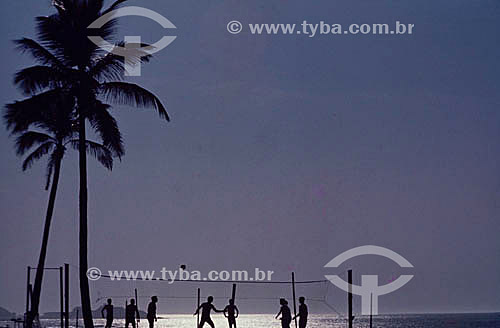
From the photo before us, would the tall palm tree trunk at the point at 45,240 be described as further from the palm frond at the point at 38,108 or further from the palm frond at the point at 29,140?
the palm frond at the point at 38,108

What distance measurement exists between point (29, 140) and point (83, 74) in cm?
684

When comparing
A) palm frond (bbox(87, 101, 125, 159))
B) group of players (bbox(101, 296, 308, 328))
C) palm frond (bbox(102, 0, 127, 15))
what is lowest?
group of players (bbox(101, 296, 308, 328))

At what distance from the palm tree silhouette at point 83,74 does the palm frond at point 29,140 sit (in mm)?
5805

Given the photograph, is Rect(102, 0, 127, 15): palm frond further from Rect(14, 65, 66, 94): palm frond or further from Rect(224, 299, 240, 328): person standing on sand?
Rect(224, 299, 240, 328): person standing on sand

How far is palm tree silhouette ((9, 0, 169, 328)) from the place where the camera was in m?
27.0

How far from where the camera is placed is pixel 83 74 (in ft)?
89.4

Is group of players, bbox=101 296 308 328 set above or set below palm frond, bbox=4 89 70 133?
below

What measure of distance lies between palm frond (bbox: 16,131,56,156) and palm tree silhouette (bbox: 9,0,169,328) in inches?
229

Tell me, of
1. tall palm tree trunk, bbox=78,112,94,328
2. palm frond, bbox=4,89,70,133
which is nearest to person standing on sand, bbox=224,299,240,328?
tall palm tree trunk, bbox=78,112,94,328

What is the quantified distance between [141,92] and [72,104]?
2.16 m

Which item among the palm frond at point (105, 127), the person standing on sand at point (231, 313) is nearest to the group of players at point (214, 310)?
the person standing on sand at point (231, 313)

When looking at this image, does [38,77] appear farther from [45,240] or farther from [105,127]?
[45,240]

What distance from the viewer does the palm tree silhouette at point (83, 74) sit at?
27.0m

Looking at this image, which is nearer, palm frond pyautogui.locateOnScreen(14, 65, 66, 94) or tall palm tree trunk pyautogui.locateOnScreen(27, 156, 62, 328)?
palm frond pyautogui.locateOnScreen(14, 65, 66, 94)
